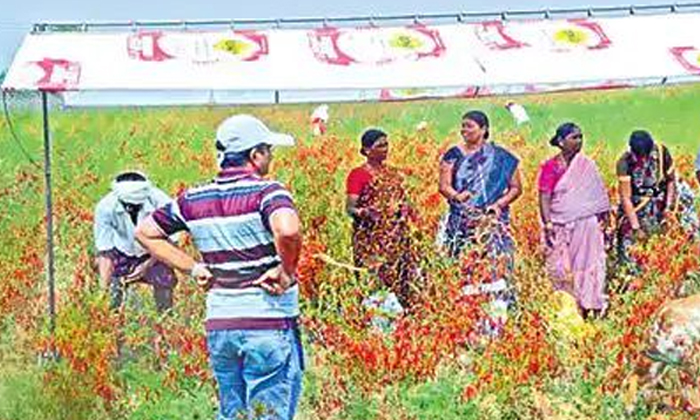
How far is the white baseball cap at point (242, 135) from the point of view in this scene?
5176 mm

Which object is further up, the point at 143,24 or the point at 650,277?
the point at 143,24

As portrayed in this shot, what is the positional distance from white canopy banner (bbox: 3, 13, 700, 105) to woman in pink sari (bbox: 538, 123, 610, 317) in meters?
0.77

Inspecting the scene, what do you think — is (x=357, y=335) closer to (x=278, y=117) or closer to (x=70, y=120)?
(x=278, y=117)

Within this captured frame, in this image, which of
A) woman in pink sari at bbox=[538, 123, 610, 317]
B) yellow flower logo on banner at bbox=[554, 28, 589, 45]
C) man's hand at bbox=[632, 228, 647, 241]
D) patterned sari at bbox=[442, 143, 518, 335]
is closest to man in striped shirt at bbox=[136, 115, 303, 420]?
patterned sari at bbox=[442, 143, 518, 335]

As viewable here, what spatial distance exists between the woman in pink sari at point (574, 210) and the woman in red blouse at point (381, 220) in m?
1.05

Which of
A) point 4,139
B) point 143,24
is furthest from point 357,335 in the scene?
point 4,139

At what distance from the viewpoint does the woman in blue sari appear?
7.70 meters

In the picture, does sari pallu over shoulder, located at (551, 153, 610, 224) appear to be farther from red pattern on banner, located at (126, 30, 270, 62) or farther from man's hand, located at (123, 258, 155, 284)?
man's hand, located at (123, 258, 155, 284)

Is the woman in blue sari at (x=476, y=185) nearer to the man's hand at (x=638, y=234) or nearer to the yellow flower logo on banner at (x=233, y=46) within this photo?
the man's hand at (x=638, y=234)

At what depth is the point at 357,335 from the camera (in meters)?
6.55

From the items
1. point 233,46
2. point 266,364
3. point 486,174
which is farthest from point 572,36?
point 266,364

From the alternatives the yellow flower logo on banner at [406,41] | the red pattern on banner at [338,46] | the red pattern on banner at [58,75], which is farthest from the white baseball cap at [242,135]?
the yellow flower logo on banner at [406,41]

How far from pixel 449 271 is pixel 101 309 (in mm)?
1691

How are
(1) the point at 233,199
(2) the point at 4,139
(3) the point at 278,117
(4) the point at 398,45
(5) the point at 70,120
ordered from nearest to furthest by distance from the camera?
(1) the point at 233,199, (4) the point at 398,45, (3) the point at 278,117, (5) the point at 70,120, (2) the point at 4,139
